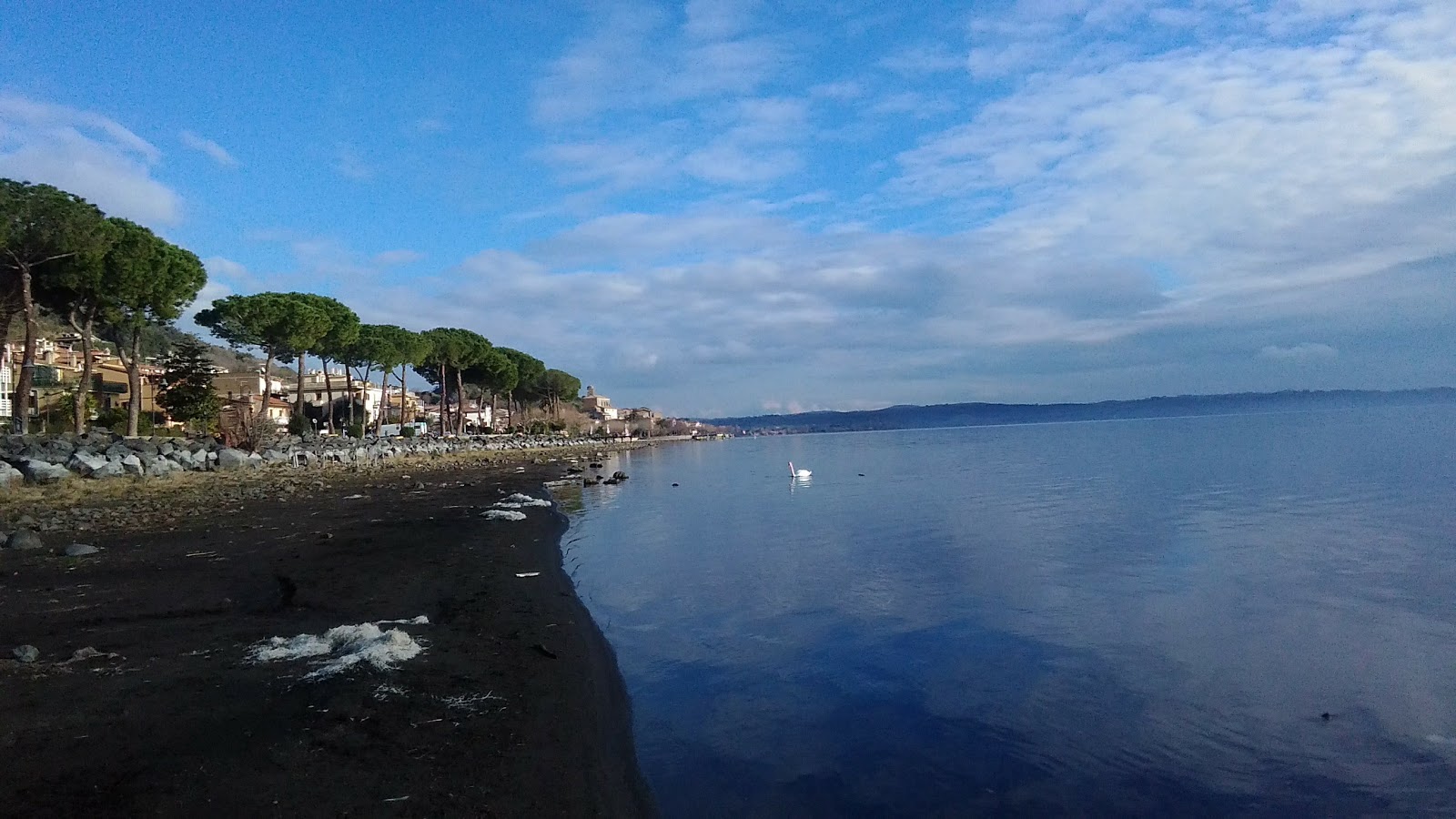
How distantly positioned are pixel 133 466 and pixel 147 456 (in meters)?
1.36

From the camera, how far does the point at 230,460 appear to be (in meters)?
29.1

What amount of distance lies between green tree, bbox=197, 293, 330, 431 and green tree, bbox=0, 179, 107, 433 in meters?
12.5

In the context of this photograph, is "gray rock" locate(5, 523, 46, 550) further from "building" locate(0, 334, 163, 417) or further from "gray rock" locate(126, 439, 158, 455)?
"building" locate(0, 334, 163, 417)

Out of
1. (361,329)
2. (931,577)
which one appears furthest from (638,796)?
(361,329)

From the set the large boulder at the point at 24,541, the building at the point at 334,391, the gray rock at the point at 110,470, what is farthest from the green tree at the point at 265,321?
the large boulder at the point at 24,541

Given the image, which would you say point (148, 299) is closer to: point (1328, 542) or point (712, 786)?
point (712, 786)

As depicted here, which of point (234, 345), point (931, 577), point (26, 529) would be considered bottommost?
point (931, 577)

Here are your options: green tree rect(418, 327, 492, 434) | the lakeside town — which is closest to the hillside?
the lakeside town

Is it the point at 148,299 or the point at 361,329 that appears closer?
the point at 148,299

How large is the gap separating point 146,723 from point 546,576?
7188mm

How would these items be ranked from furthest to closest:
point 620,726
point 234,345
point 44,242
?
1. point 234,345
2. point 44,242
3. point 620,726

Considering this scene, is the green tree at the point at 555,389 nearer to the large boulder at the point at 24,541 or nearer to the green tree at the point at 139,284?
the green tree at the point at 139,284

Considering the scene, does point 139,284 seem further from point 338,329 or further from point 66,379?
point 66,379

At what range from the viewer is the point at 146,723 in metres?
5.46
